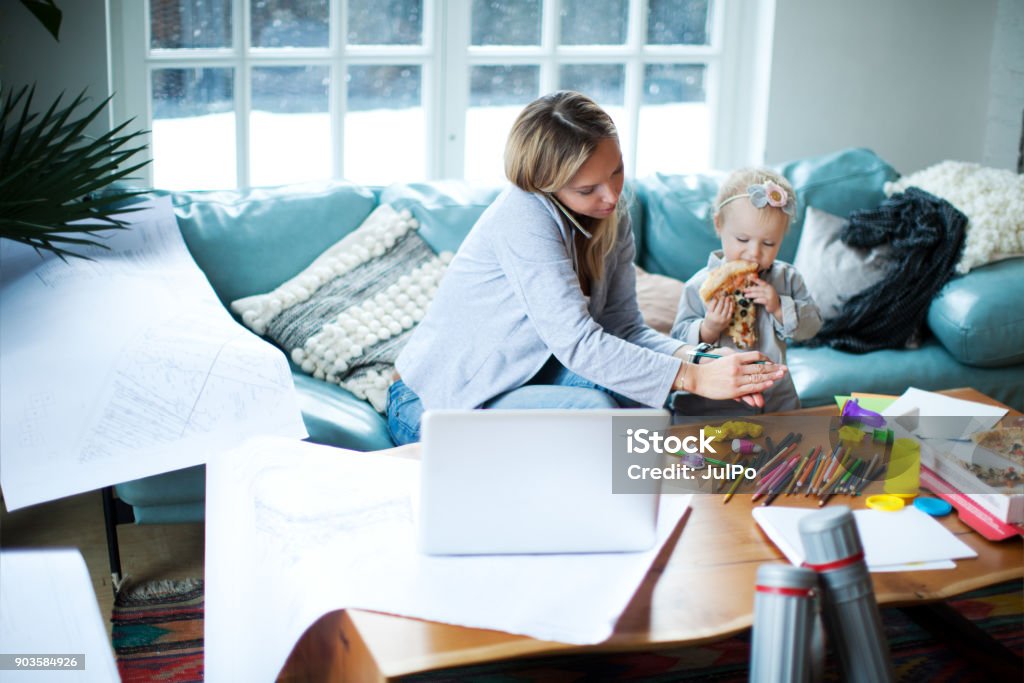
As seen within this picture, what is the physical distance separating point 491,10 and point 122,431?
6.11 feet

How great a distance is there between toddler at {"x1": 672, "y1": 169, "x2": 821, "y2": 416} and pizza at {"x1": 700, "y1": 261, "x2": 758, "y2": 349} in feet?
0.04

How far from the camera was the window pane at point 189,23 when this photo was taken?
2.95 metres

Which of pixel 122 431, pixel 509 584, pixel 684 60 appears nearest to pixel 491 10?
pixel 684 60

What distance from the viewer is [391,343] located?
8.36 ft

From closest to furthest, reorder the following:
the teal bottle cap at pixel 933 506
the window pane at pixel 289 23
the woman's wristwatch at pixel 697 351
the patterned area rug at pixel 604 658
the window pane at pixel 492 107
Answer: the teal bottle cap at pixel 933 506, the patterned area rug at pixel 604 658, the woman's wristwatch at pixel 697 351, the window pane at pixel 289 23, the window pane at pixel 492 107

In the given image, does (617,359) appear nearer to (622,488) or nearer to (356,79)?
(622,488)

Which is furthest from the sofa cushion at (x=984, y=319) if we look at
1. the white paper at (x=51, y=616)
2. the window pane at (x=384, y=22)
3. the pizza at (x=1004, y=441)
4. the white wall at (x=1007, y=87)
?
the white paper at (x=51, y=616)

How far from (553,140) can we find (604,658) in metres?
1.00

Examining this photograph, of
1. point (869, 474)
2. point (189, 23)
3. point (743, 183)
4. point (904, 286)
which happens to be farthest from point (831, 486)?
point (189, 23)

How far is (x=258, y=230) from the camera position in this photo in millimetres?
2703

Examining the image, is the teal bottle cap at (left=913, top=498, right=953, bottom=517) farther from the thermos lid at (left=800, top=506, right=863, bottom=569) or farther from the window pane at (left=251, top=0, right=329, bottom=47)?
the window pane at (left=251, top=0, right=329, bottom=47)

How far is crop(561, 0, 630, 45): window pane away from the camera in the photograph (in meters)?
3.36

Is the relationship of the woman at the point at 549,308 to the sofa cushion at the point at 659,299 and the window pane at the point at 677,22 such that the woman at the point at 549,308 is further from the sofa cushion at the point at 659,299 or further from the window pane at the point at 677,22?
the window pane at the point at 677,22

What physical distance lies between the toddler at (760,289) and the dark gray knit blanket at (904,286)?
485 mm
